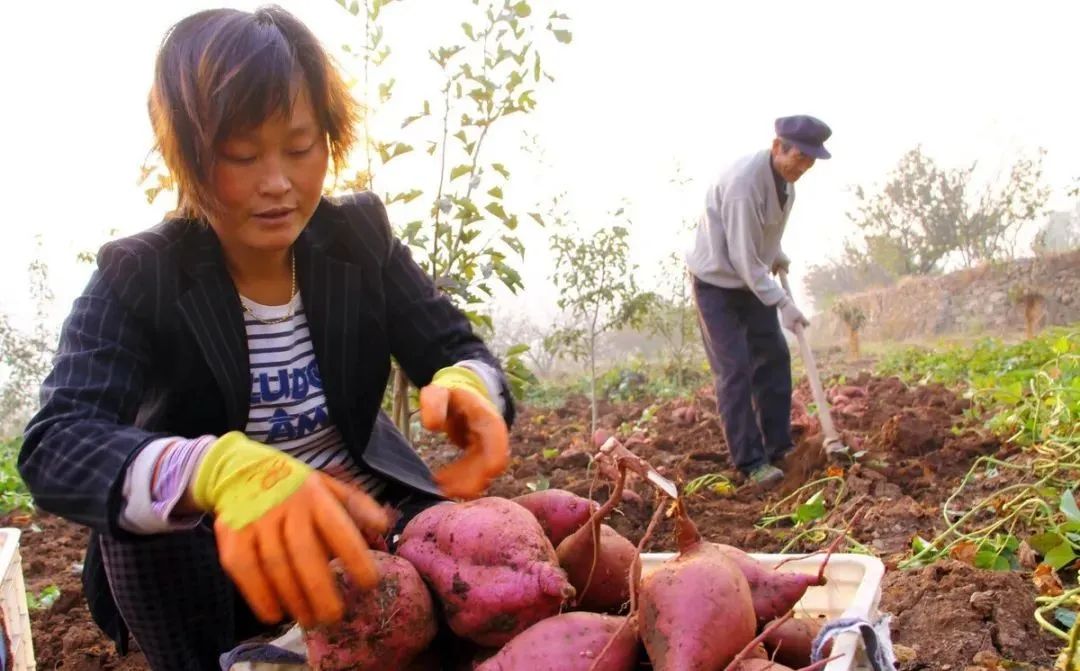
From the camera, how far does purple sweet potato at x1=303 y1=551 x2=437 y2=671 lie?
1.09 m

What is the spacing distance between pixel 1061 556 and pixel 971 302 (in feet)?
45.6

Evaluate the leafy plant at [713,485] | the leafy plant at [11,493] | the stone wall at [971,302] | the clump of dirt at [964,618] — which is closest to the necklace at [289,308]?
the clump of dirt at [964,618]

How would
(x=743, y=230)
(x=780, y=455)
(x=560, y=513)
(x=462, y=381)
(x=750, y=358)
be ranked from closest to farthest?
1. (x=560, y=513)
2. (x=462, y=381)
3. (x=743, y=230)
4. (x=780, y=455)
5. (x=750, y=358)

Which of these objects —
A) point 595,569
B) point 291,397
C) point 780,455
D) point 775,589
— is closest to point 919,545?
point 775,589

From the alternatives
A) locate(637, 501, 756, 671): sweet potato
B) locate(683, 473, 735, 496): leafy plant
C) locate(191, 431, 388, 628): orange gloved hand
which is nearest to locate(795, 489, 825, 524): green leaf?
locate(683, 473, 735, 496): leafy plant

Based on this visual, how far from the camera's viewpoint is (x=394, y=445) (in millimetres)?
1890

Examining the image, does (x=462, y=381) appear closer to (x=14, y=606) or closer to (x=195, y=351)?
(x=195, y=351)

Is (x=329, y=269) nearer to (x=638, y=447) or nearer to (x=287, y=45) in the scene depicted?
(x=287, y=45)

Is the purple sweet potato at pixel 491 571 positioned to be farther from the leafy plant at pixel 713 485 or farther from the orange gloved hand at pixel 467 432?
the leafy plant at pixel 713 485

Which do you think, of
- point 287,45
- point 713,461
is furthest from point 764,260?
point 287,45

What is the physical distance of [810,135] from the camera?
391 centimetres

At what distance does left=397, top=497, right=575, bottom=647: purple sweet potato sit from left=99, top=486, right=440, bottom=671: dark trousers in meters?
0.35

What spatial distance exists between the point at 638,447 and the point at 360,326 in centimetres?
321

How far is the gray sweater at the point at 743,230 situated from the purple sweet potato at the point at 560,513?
276cm
